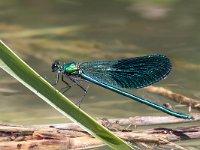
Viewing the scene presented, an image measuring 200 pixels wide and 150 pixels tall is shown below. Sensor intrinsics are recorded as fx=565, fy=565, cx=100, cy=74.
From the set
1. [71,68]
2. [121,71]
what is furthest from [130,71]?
[71,68]

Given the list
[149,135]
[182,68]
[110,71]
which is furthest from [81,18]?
[149,135]

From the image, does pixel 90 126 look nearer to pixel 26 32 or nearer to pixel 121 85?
pixel 121 85

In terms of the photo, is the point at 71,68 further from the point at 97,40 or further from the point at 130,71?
the point at 97,40

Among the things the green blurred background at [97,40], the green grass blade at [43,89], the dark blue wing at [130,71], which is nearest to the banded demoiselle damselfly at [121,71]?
the dark blue wing at [130,71]

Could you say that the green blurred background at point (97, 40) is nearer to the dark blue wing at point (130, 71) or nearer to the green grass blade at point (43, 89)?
the dark blue wing at point (130, 71)

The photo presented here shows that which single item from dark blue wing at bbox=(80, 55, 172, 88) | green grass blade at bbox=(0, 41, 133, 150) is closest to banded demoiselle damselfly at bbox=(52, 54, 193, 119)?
dark blue wing at bbox=(80, 55, 172, 88)
